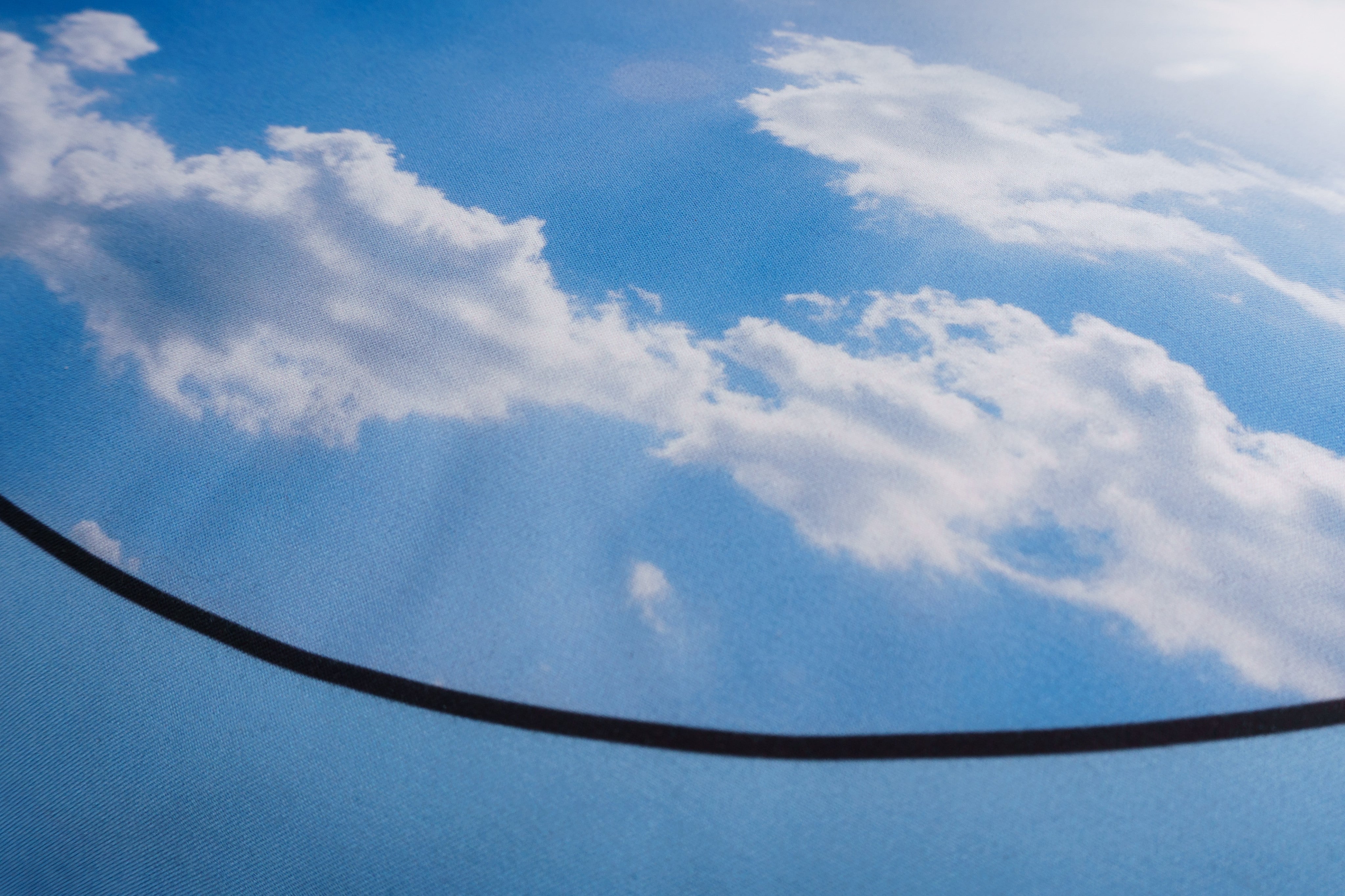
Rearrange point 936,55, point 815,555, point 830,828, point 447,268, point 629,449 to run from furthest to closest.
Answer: point 936,55 < point 447,268 < point 629,449 < point 815,555 < point 830,828

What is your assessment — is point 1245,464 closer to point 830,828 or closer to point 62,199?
point 830,828

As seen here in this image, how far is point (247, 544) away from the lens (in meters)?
1.31

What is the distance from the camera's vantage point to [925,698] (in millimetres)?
1157

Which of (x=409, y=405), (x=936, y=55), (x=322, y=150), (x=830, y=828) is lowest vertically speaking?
(x=830, y=828)

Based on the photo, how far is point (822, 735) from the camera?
112cm

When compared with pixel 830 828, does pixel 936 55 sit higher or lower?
higher

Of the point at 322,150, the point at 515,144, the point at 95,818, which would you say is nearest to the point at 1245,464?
the point at 515,144

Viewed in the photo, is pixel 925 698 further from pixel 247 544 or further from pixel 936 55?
pixel 936 55

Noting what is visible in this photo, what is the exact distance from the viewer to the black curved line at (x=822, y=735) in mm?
1115

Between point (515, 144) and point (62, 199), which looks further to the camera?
point (515, 144)

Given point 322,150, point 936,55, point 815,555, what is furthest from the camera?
point 936,55

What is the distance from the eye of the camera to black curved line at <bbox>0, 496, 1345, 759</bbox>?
1.12 metres

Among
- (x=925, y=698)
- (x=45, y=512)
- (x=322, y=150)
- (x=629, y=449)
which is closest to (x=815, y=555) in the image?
(x=925, y=698)

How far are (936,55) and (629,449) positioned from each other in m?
1.93
